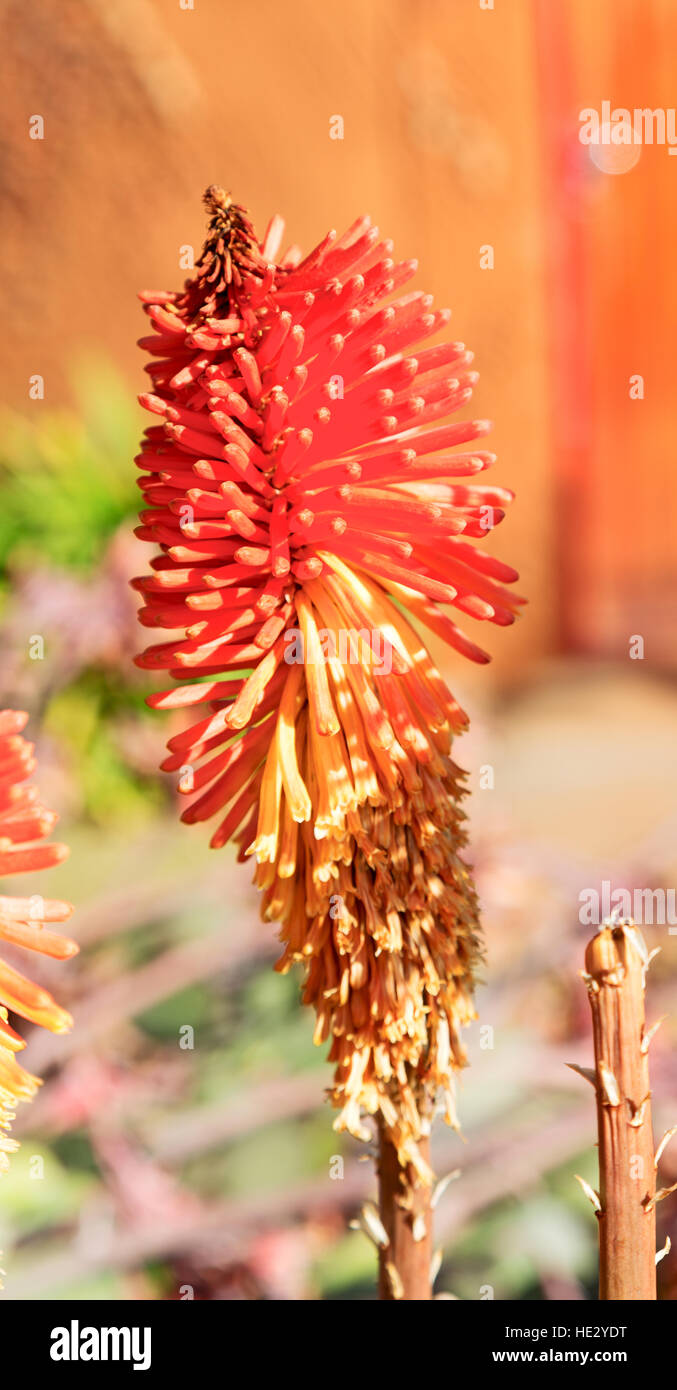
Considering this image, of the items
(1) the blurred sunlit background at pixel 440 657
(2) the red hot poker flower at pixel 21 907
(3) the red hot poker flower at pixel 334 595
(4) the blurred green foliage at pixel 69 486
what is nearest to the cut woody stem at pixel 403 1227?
(3) the red hot poker flower at pixel 334 595

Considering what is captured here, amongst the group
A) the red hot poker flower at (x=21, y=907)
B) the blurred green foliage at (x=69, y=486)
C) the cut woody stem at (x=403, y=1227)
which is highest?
the blurred green foliage at (x=69, y=486)

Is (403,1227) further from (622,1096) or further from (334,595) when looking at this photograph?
(334,595)

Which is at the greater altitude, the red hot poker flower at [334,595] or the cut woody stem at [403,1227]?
the red hot poker flower at [334,595]

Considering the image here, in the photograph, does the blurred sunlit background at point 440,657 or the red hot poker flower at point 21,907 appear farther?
the blurred sunlit background at point 440,657

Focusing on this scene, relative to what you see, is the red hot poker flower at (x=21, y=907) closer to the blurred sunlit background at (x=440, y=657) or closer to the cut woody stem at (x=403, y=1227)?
the cut woody stem at (x=403, y=1227)

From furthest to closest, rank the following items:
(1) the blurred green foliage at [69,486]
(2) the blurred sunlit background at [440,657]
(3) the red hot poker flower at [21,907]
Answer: (1) the blurred green foliage at [69,486] < (2) the blurred sunlit background at [440,657] < (3) the red hot poker flower at [21,907]

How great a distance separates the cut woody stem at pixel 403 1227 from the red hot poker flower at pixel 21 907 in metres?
0.16

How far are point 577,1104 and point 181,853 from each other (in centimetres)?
48

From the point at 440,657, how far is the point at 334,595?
1366 millimetres

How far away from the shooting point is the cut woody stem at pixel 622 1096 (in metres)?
0.45

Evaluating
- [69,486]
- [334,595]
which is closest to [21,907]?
[334,595]

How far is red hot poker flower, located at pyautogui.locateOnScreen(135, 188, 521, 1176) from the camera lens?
1.49 feet
